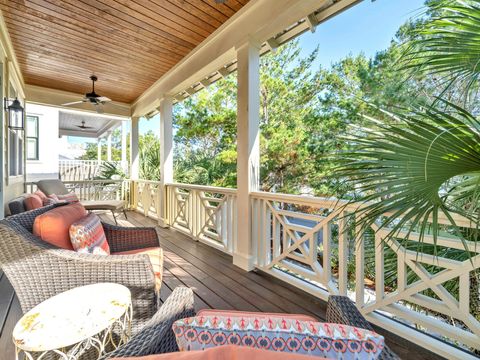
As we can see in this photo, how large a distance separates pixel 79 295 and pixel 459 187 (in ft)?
6.28

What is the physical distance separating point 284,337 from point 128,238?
190 cm

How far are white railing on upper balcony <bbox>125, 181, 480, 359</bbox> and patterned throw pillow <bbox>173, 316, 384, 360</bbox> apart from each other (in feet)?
2.11

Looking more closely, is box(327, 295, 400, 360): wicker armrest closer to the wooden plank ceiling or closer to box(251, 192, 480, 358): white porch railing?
box(251, 192, 480, 358): white porch railing

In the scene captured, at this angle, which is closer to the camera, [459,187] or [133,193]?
[459,187]

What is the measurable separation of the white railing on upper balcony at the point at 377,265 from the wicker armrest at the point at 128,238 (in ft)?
3.89

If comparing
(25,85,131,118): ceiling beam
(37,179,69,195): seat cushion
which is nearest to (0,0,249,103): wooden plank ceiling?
(25,85,131,118): ceiling beam

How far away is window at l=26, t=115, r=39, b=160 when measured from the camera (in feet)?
23.5

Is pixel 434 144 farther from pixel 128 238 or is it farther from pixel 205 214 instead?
pixel 205 214

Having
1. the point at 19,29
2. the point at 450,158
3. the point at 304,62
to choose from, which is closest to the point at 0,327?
the point at 450,158

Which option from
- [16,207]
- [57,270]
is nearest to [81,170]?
[16,207]

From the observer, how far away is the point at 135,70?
4531mm

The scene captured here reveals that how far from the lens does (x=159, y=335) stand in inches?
28.8

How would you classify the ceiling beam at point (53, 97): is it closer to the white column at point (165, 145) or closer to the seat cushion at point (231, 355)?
the white column at point (165, 145)

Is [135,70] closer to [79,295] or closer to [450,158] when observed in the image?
[79,295]
